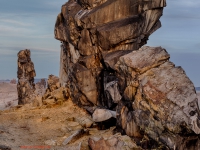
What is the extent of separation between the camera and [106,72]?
1847cm

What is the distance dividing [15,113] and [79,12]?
7.29 metres

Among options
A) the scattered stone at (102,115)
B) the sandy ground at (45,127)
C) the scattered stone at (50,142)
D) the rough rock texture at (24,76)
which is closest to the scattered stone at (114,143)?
the sandy ground at (45,127)

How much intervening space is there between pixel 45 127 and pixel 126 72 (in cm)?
599

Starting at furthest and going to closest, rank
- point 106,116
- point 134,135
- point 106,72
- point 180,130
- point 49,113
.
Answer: point 49,113 → point 106,72 → point 106,116 → point 134,135 → point 180,130

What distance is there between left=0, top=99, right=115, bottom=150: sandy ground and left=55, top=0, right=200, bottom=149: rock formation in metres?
0.93

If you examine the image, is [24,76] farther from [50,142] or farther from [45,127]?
[50,142]

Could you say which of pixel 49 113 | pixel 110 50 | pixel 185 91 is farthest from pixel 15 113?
pixel 185 91

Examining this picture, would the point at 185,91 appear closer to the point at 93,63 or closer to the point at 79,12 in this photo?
the point at 93,63

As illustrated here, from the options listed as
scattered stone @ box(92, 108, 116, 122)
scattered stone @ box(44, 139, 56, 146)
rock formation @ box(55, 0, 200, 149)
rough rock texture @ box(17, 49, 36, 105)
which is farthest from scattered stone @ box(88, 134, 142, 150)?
rough rock texture @ box(17, 49, 36, 105)

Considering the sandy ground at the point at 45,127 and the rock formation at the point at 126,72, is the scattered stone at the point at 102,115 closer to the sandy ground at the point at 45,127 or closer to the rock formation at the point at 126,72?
the rock formation at the point at 126,72

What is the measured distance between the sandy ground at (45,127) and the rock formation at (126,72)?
3.04ft

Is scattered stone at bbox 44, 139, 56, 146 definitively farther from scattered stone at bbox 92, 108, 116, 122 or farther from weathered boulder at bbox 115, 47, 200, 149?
weathered boulder at bbox 115, 47, 200, 149

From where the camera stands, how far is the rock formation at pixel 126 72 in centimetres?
1122

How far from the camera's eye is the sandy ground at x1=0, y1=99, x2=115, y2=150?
47.2ft
